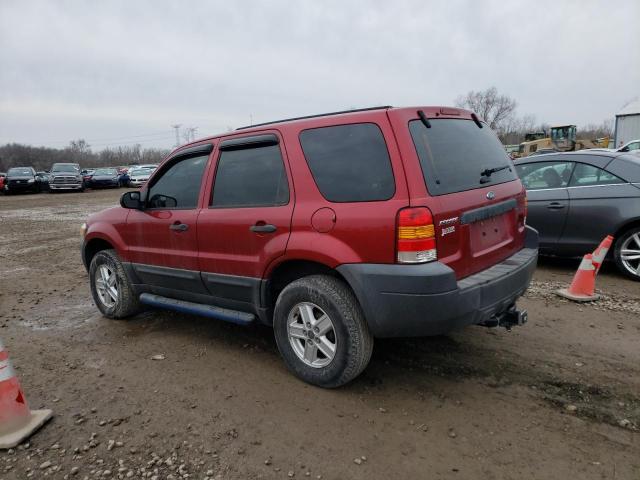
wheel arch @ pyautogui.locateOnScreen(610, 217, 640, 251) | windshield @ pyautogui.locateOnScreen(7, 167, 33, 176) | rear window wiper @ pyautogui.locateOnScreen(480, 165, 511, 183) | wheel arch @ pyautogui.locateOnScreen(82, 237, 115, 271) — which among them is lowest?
wheel arch @ pyautogui.locateOnScreen(610, 217, 640, 251)

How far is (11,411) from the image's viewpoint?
9.52ft

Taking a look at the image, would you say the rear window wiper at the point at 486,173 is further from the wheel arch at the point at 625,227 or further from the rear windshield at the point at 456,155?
the wheel arch at the point at 625,227

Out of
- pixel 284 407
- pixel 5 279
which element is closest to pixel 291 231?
pixel 284 407

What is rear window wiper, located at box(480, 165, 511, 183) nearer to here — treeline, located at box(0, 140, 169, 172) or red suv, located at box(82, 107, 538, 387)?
red suv, located at box(82, 107, 538, 387)

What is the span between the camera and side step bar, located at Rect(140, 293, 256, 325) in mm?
3703

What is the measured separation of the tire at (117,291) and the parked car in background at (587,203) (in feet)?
16.5

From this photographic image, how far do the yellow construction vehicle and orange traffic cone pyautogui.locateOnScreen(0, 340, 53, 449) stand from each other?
30.1 meters

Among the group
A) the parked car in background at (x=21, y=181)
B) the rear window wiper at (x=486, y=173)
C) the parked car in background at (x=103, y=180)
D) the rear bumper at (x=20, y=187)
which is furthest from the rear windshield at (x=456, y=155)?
the parked car in background at (x=103, y=180)

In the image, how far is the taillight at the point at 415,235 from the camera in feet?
8.96

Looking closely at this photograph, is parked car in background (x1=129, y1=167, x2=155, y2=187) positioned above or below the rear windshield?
below

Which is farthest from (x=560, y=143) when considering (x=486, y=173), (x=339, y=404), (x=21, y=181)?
(x=21, y=181)

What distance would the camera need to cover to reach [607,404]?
2949 millimetres

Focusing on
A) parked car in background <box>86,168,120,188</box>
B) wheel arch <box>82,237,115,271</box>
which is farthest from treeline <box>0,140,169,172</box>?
wheel arch <box>82,237,115,271</box>

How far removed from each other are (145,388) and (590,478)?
9.50 feet
